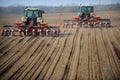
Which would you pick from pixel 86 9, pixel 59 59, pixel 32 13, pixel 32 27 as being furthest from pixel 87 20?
pixel 59 59

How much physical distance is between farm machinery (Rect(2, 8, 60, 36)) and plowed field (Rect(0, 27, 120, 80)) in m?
1.68

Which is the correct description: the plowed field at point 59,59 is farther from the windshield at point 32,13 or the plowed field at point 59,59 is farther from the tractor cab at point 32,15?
the windshield at point 32,13

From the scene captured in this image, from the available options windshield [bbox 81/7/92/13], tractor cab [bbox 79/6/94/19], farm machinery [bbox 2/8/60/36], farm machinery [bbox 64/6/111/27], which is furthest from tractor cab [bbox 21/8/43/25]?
windshield [bbox 81/7/92/13]

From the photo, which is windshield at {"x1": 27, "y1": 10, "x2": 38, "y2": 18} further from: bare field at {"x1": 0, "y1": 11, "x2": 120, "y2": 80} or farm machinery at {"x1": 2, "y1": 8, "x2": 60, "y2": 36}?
bare field at {"x1": 0, "y1": 11, "x2": 120, "y2": 80}

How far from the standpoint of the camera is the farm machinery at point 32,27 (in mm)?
17641

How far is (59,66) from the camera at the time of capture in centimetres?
1033

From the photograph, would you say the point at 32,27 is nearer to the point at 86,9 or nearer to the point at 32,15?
the point at 32,15

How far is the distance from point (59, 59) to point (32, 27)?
23.3 feet

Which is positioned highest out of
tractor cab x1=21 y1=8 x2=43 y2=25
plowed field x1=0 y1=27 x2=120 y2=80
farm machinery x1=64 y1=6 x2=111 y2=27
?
tractor cab x1=21 y1=8 x2=43 y2=25

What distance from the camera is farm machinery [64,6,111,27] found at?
76.5 feet

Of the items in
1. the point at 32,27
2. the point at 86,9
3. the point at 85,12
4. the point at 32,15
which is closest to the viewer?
the point at 32,27

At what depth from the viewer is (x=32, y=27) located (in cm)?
1773

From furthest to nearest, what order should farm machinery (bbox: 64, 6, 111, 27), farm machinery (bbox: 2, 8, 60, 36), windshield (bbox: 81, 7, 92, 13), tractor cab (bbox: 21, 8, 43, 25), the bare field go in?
1. windshield (bbox: 81, 7, 92, 13)
2. farm machinery (bbox: 64, 6, 111, 27)
3. tractor cab (bbox: 21, 8, 43, 25)
4. farm machinery (bbox: 2, 8, 60, 36)
5. the bare field

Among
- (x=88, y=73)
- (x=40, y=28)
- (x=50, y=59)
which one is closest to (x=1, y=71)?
(x=50, y=59)
